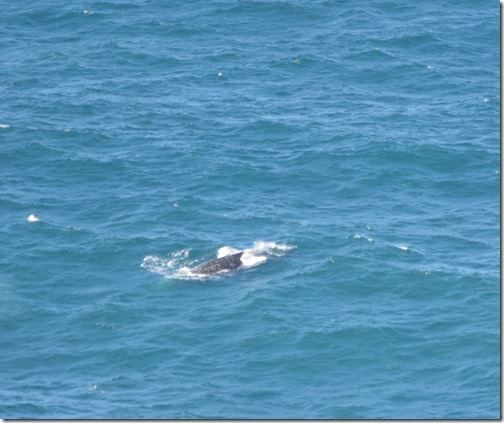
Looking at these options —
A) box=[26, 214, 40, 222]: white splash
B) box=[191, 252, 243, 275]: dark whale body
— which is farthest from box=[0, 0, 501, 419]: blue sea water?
box=[191, 252, 243, 275]: dark whale body

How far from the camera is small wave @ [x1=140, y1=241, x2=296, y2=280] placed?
104 metres

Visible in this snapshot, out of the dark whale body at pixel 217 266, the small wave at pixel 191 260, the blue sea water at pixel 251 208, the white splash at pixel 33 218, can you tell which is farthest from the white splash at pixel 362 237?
the white splash at pixel 33 218

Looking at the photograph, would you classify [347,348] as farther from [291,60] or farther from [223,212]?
[291,60]

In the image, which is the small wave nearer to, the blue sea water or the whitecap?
the blue sea water

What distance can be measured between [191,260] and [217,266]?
8.61 feet

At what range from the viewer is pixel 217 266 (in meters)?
104

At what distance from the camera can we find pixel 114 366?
93438 mm

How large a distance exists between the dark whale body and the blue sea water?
2.46 feet

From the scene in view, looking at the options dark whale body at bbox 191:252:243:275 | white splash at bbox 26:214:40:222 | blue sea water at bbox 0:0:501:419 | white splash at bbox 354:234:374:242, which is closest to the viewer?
blue sea water at bbox 0:0:501:419

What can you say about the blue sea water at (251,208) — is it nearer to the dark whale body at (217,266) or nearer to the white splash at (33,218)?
the white splash at (33,218)

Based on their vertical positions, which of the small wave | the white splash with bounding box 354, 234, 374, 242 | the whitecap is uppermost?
the whitecap

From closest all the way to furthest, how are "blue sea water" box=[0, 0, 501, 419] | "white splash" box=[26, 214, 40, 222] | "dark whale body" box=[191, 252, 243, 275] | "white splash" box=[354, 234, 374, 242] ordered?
"blue sea water" box=[0, 0, 501, 419]
"dark whale body" box=[191, 252, 243, 275]
"white splash" box=[354, 234, 374, 242]
"white splash" box=[26, 214, 40, 222]

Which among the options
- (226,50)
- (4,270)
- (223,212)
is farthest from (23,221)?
(226,50)

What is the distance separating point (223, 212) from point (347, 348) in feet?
76.6
